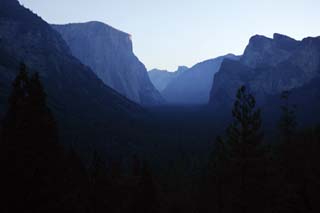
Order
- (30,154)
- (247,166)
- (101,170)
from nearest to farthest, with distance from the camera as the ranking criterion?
1. (30,154)
2. (247,166)
3. (101,170)

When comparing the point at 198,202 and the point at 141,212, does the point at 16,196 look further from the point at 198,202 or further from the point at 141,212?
the point at 198,202

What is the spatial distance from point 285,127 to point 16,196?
35.6 metres

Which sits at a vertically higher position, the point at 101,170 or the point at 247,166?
the point at 247,166

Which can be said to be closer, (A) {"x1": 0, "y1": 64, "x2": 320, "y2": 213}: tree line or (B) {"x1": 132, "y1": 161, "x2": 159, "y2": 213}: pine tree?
(A) {"x1": 0, "y1": 64, "x2": 320, "y2": 213}: tree line

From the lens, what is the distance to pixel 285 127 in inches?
1727

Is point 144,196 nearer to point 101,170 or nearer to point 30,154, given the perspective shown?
point 101,170

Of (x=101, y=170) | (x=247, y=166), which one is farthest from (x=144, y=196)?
(x=247, y=166)

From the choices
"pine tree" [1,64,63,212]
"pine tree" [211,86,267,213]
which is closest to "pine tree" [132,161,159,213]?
"pine tree" [211,86,267,213]

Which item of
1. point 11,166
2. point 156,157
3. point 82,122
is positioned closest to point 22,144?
point 11,166

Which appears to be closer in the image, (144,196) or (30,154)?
(30,154)

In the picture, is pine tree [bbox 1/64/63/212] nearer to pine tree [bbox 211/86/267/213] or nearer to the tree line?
the tree line

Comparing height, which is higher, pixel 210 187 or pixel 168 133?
pixel 168 133

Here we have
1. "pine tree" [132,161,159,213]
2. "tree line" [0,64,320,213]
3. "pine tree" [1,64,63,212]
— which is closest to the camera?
"pine tree" [1,64,63,212]

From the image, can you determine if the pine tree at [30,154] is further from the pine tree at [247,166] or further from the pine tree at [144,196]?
the pine tree at [144,196]
